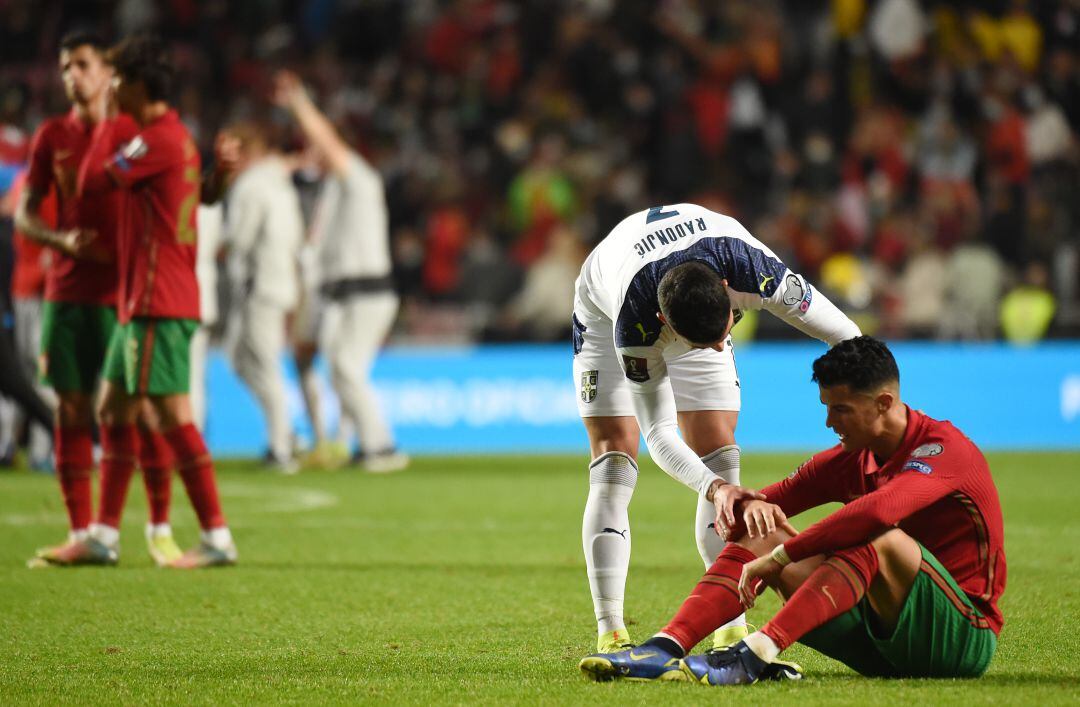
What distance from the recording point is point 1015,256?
17828 mm

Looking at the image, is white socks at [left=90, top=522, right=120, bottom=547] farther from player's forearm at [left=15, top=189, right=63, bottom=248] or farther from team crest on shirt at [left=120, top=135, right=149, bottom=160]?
team crest on shirt at [left=120, top=135, right=149, bottom=160]

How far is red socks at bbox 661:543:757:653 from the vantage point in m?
4.62

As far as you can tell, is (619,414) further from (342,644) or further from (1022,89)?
(1022,89)

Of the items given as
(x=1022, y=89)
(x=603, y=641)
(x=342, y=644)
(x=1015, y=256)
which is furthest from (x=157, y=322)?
(x=1022, y=89)

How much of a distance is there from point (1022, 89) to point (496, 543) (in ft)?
42.6

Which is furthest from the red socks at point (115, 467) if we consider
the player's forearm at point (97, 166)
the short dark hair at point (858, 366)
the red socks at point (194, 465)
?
the short dark hair at point (858, 366)

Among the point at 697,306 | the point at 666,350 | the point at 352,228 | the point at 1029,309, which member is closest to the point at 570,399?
the point at 352,228

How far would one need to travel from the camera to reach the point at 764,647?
4.47 meters

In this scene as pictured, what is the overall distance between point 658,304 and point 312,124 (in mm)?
8138

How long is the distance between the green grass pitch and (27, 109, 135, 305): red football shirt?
1340 mm

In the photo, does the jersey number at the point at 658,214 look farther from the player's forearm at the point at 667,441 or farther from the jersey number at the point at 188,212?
the jersey number at the point at 188,212

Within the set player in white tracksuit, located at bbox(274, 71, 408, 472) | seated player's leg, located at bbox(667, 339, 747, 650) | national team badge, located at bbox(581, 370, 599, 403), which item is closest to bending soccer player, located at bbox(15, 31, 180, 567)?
national team badge, located at bbox(581, 370, 599, 403)

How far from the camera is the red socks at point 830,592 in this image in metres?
4.36

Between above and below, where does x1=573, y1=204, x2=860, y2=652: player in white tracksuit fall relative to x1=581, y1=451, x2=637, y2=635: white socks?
above
